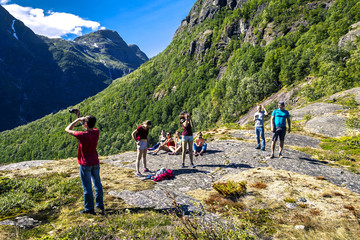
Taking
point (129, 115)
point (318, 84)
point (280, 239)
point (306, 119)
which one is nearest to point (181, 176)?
point (280, 239)

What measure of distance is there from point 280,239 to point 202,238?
266 centimetres

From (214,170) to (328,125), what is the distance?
19.1 meters

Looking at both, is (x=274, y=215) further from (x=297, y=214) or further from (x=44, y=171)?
(x=44, y=171)

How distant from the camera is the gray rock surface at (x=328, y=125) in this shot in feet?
70.9

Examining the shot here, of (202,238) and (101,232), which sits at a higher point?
(202,238)

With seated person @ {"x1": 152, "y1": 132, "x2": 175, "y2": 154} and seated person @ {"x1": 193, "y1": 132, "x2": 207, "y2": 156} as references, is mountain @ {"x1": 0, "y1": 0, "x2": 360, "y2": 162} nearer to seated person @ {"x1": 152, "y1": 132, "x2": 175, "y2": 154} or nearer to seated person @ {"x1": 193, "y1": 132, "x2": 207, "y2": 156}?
seated person @ {"x1": 193, "y1": 132, "x2": 207, "y2": 156}

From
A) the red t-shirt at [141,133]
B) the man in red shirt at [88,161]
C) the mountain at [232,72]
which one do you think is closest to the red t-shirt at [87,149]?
the man in red shirt at [88,161]

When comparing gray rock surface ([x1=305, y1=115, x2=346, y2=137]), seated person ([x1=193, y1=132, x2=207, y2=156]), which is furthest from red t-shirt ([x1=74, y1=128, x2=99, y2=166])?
gray rock surface ([x1=305, y1=115, x2=346, y2=137])

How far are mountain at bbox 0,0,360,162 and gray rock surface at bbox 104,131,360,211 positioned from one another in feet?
148

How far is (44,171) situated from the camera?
45.2 ft

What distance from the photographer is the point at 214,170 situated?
493 inches

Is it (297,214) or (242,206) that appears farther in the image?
(242,206)

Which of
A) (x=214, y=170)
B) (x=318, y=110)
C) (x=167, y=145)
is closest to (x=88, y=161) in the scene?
(x=214, y=170)

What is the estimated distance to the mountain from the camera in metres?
63.9
